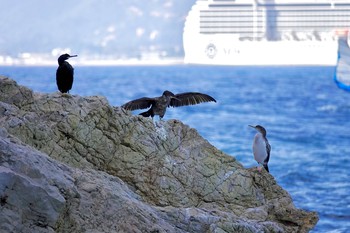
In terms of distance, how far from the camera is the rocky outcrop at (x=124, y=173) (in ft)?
18.9

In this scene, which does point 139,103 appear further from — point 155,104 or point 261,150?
point 261,150

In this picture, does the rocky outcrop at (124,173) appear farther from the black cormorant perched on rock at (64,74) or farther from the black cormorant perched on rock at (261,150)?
the black cormorant perched on rock at (261,150)

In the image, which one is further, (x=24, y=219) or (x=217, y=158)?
(x=217, y=158)

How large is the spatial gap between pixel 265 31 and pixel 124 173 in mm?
124483

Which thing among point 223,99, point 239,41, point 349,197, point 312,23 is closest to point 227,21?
point 239,41

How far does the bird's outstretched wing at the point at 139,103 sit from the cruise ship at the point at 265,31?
108 meters

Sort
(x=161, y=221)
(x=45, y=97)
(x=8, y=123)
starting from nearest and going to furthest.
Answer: (x=161, y=221) < (x=8, y=123) < (x=45, y=97)

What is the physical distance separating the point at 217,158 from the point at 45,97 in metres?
1.41

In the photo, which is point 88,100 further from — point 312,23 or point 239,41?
point 312,23

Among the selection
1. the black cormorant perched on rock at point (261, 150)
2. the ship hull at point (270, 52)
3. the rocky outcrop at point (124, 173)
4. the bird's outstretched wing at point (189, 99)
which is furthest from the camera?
the ship hull at point (270, 52)

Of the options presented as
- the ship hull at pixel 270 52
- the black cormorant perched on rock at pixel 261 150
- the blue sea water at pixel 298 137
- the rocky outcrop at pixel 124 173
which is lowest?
the ship hull at pixel 270 52

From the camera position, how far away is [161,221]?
6.20 meters

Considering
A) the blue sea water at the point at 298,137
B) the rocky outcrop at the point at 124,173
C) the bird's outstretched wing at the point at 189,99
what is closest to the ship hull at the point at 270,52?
the blue sea water at the point at 298,137

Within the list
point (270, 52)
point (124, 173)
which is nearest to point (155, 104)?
point (124, 173)
